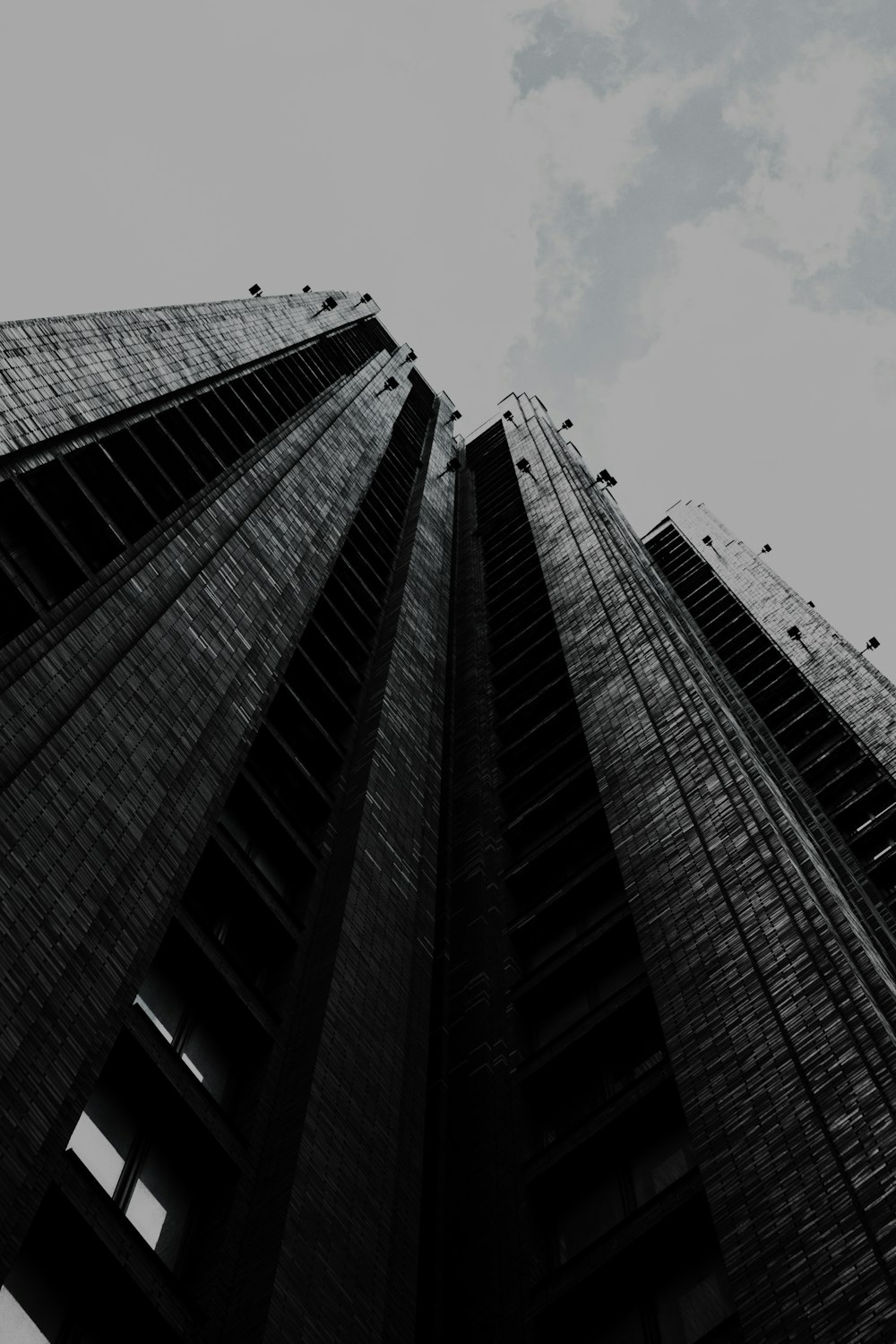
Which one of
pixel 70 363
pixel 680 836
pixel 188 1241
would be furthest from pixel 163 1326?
pixel 70 363

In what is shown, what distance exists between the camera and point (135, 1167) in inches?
674

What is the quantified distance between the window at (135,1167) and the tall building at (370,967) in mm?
63

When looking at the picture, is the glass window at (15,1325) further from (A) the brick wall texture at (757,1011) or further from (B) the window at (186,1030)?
(A) the brick wall texture at (757,1011)

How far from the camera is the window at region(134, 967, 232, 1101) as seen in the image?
64.4 ft

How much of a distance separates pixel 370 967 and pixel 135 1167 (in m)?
6.72

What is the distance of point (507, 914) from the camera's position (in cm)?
2819

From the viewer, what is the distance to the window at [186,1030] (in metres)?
19.6

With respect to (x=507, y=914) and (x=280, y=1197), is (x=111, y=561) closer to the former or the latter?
(x=507, y=914)

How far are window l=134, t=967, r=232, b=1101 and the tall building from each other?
65mm

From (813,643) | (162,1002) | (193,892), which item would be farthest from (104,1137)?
(813,643)

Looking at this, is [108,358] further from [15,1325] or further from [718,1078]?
[15,1325]

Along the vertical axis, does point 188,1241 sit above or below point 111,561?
below

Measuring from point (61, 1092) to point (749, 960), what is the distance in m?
10.1

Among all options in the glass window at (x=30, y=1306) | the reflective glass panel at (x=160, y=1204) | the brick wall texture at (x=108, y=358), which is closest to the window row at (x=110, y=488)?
the brick wall texture at (x=108, y=358)
